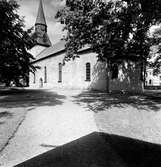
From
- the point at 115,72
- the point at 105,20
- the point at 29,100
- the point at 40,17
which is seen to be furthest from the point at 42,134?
the point at 40,17

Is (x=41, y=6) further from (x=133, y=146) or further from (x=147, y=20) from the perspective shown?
(x=133, y=146)

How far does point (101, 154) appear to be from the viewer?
424 centimetres

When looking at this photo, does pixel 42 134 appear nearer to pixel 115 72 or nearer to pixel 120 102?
pixel 120 102

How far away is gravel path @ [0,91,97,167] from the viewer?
13.7 ft

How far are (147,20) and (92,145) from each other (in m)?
8.08

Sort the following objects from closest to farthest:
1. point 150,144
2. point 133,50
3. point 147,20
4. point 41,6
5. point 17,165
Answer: point 17,165
point 150,144
point 147,20
point 133,50
point 41,6

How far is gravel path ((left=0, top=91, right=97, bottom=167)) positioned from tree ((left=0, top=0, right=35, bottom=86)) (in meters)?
11.6

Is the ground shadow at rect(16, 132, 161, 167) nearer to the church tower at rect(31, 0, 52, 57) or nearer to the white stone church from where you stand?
the white stone church

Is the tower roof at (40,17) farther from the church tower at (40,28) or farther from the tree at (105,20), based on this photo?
the tree at (105,20)

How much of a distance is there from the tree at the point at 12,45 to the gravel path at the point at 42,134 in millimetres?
11566

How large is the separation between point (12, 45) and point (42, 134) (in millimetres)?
14760

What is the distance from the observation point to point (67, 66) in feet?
97.7

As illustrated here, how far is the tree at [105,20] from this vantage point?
8578 millimetres

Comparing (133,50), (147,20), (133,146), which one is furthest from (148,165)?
(133,50)
